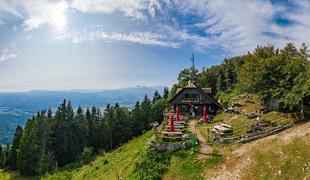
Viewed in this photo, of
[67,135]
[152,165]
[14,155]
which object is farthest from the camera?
[67,135]

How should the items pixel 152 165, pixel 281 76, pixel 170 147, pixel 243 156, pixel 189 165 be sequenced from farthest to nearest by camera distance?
pixel 281 76 < pixel 170 147 < pixel 152 165 < pixel 189 165 < pixel 243 156

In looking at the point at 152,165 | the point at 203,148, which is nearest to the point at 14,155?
the point at 152,165

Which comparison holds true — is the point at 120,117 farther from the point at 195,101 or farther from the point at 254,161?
the point at 254,161

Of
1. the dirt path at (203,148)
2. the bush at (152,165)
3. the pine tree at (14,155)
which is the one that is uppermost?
the dirt path at (203,148)

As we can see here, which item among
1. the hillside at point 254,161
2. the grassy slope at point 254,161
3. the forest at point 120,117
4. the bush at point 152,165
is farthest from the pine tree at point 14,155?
the bush at point 152,165

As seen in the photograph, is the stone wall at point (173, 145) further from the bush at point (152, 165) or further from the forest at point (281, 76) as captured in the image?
the forest at point (281, 76)

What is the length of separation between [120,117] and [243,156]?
7337 cm

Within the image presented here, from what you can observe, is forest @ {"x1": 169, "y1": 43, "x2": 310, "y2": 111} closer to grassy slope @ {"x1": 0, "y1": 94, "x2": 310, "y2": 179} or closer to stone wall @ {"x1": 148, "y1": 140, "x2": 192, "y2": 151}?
grassy slope @ {"x1": 0, "y1": 94, "x2": 310, "y2": 179}

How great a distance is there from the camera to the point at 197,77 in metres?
104

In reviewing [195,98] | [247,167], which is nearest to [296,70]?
[247,167]

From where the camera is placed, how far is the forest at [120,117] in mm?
38938

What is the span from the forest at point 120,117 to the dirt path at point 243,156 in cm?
515

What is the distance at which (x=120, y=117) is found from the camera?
99562 millimetres

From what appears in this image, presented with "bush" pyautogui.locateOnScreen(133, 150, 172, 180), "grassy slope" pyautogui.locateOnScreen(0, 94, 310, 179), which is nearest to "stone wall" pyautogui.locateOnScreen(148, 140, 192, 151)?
"bush" pyautogui.locateOnScreen(133, 150, 172, 180)
